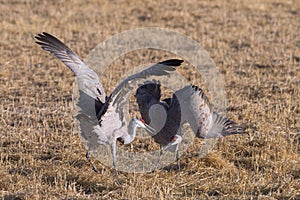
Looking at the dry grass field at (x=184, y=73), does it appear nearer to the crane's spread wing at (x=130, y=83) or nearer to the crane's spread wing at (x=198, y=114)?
the crane's spread wing at (x=198, y=114)

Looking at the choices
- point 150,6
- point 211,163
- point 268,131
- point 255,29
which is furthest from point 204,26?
point 211,163

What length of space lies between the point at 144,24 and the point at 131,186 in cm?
1009

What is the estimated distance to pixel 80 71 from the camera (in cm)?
650

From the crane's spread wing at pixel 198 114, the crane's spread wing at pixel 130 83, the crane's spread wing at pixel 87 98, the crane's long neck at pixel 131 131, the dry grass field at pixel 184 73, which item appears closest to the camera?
the crane's spread wing at pixel 130 83

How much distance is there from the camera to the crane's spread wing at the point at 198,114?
6516mm

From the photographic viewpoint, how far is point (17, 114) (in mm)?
8555

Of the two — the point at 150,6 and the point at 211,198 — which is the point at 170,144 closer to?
the point at 211,198

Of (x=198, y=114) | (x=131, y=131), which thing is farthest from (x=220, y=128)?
(x=131, y=131)

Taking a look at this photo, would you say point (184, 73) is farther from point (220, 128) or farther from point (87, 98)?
point (87, 98)

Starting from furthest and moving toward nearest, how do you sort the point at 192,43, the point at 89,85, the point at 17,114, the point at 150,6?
the point at 150,6 < the point at 192,43 < the point at 17,114 < the point at 89,85

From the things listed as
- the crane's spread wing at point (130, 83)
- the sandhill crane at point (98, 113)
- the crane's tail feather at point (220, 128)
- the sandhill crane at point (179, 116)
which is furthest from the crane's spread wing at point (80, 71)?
the crane's tail feather at point (220, 128)

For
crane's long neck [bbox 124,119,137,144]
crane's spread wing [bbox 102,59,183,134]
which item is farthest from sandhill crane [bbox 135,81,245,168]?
crane's spread wing [bbox 102,59,183,134]

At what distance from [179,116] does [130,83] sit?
1143 mm

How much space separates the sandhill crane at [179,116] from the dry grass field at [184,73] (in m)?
0.31
